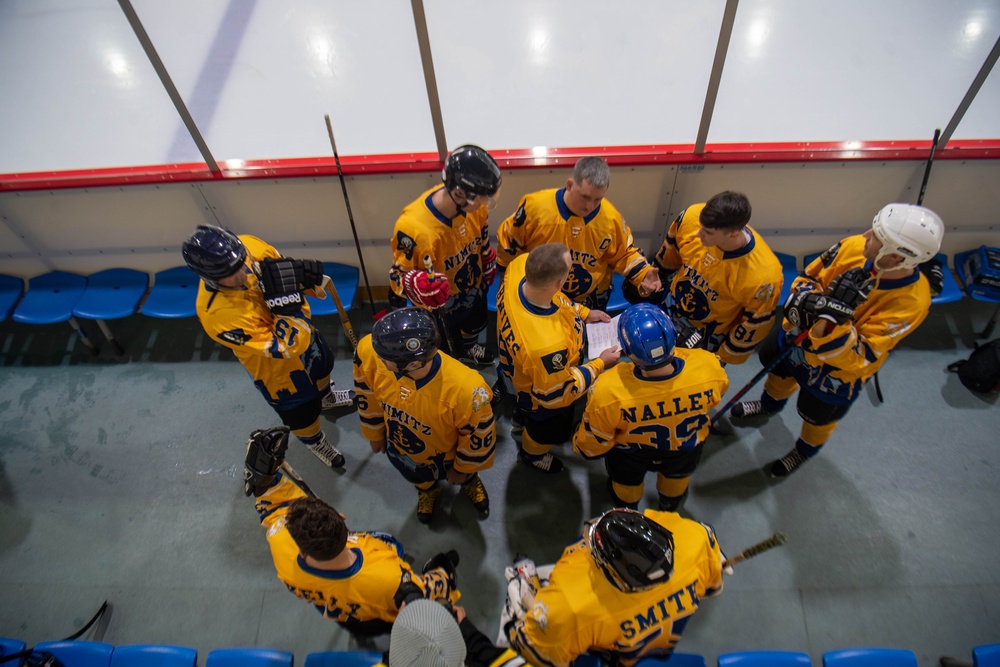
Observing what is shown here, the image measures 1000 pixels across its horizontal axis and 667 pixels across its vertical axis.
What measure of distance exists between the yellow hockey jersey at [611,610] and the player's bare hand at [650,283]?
1.25m

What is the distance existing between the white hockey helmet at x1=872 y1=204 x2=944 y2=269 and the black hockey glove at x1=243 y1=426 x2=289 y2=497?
222cm

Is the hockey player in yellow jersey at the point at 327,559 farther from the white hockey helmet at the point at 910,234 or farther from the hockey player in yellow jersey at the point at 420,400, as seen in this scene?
the white hockey helmet at the point at 910,234

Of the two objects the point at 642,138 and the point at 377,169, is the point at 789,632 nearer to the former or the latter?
the point at 642,138

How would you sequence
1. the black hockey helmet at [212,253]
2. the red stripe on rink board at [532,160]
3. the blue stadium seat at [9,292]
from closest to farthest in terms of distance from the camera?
the black hockey helmet at [212,253]
the red stripe on rink board at [532,160]
the blue stadium seat at [9,292]

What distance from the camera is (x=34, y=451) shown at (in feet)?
9.54

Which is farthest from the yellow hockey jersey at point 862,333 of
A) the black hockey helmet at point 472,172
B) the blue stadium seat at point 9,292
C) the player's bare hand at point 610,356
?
the blue stadium seat at point 9,292

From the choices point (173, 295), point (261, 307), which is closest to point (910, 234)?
point (261, 307)

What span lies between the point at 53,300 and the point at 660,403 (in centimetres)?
379

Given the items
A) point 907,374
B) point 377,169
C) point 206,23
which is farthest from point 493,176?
point 206,23

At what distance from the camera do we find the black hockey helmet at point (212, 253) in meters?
1.85

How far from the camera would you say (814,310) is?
188cm

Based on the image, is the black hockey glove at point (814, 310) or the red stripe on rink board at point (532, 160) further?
the red stripe on rink board at point (532, 160)

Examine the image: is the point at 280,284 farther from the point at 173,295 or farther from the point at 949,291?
the point at 949,291

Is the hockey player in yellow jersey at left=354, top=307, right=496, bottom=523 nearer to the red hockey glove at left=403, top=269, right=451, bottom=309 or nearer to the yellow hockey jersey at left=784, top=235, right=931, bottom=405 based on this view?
the red hockey glove at left=403, top=269, right=451, bottom=309
